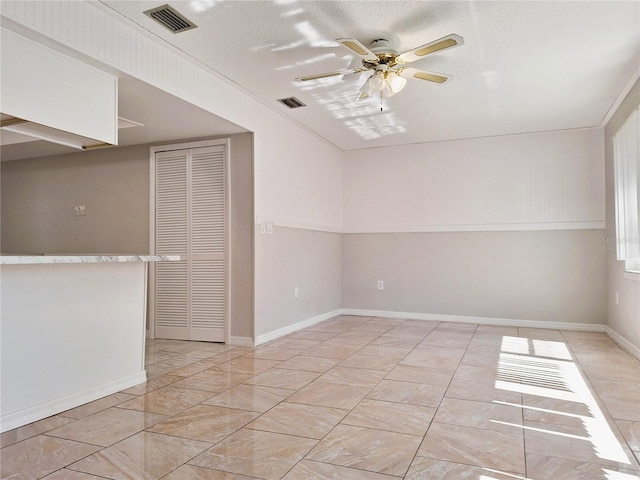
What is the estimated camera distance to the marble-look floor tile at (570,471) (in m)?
1.80

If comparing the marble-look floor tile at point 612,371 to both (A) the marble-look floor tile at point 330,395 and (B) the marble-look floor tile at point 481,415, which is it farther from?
(A) the marble-look floor tile at point 330,395

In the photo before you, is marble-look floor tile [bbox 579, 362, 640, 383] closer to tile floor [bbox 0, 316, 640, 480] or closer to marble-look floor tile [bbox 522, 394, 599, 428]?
tile floor [bbox 0, 316, 640, 480]

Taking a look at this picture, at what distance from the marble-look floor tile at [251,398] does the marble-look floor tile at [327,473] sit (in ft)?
2.49

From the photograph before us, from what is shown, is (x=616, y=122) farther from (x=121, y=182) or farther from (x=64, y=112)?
(x=121, y=182)

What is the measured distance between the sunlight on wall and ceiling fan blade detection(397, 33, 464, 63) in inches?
84.3

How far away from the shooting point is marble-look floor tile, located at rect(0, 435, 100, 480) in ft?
6.13

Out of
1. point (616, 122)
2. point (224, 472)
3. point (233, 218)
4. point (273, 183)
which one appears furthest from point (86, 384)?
point (616, 122)

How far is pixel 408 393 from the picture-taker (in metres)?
2.90

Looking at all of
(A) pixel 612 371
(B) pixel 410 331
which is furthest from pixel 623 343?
(B) pixel 410 331

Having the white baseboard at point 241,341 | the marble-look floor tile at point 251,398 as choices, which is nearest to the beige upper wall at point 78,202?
the white baseboard at point 241,341

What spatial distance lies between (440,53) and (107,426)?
320 cm

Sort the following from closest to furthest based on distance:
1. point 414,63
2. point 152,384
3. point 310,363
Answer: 1. point 152,384
2. point 414,63
3. point 310,363

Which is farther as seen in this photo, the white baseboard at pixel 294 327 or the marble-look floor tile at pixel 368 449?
the white baseboard at pixel 294 327

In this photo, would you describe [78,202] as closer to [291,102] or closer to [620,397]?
[291,102]
